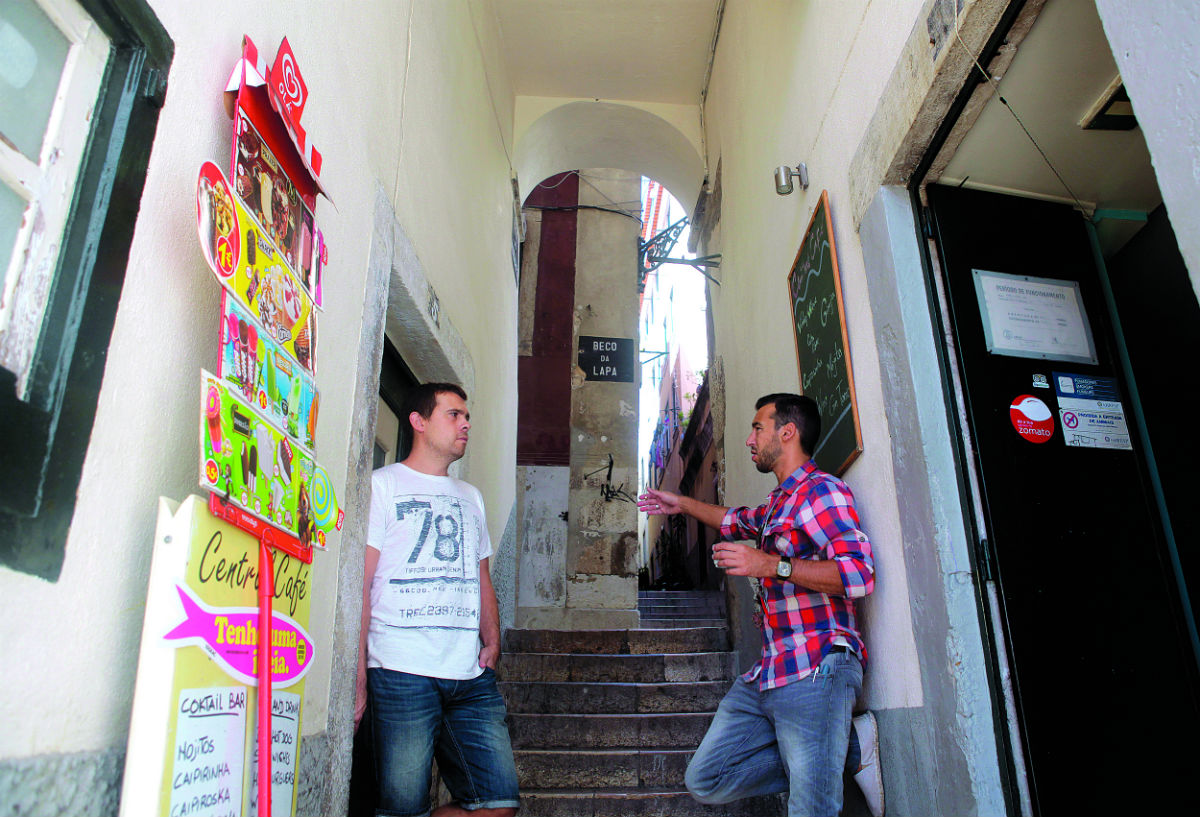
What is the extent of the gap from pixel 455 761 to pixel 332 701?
0.52 metres

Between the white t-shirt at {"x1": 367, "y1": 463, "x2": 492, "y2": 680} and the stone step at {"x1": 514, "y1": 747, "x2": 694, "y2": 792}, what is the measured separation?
1.37 m

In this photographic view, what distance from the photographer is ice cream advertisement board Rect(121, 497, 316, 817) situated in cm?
106

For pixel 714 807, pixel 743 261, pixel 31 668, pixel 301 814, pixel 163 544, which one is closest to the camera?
pixel 31 668

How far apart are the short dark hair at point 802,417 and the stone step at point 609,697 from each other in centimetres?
201

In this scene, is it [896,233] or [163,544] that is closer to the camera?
[163,544]

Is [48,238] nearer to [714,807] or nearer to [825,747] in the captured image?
[825,747]

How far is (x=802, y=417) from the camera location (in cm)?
281

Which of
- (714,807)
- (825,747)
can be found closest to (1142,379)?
(825,747)

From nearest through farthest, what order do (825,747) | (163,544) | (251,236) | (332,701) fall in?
(163,544)
(251,236)
(332,701)
(825,747)

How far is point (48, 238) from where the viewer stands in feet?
3.62

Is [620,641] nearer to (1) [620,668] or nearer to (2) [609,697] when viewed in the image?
(1) [620,668]

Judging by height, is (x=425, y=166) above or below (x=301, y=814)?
above

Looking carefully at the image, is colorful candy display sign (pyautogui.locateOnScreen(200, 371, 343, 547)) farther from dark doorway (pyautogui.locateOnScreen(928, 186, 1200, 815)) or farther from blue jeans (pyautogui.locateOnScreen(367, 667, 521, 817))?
dark doorway (pyautogui.locateOnScreen(928, 186, 1200, 815))

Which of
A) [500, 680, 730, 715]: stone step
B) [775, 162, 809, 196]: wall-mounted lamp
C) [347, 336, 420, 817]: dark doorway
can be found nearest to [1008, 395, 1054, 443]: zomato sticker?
[775, 162, 809, 196]: wall-mounted lamp
